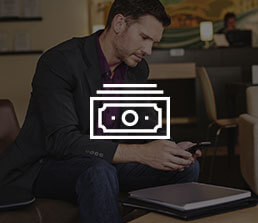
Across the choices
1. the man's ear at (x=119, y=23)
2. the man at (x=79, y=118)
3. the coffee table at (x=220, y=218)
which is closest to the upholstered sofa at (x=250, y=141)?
the man at (x=79, y=118)

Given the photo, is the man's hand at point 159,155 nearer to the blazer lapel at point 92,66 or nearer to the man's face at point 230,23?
the blazer lapel at point 92,66

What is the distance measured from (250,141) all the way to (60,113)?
3.51ft

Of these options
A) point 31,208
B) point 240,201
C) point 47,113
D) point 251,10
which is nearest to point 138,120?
point 47,113

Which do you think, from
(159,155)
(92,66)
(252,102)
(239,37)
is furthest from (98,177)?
(239,37)

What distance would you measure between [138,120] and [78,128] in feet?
0.97

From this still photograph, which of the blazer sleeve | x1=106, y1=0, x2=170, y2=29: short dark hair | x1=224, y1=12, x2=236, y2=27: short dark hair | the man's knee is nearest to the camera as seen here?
the man's knee

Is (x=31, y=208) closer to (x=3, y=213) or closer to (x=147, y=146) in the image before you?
(x=3, y=213)

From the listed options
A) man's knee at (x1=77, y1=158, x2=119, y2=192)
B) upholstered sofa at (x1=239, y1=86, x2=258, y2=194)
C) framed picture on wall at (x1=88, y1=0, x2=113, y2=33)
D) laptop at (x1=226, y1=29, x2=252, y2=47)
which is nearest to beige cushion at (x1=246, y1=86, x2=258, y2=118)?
upholstered sofa at (x1=239, y1=86, x2=258, y2=194)

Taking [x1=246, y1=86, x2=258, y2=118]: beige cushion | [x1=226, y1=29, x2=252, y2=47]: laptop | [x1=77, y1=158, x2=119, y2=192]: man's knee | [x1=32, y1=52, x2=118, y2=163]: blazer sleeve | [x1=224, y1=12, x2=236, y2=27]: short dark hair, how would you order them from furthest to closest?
1. [x1=224, y1=12, x2=236, y2=27]: short dark hair
2. [x1=226, y1=29, x2=252, y2=47]: laptop
3. [x1=246, y1=86, x2=258, y2=118]: beige cushion
4. [x1=32, y1=52, x2=118, y2=163]: blazer sleeve
5. [x1=77, y1=158, x2=119, y2=192]: man's knee

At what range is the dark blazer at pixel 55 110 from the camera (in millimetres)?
1744

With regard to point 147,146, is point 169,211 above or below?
below

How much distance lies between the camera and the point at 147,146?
1601 millimetres

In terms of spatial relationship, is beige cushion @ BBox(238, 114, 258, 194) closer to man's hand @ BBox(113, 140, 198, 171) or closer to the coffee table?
man's hand @ BBox(113, 140, 198, 171)

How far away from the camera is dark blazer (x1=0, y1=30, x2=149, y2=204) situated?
1.74 meters
